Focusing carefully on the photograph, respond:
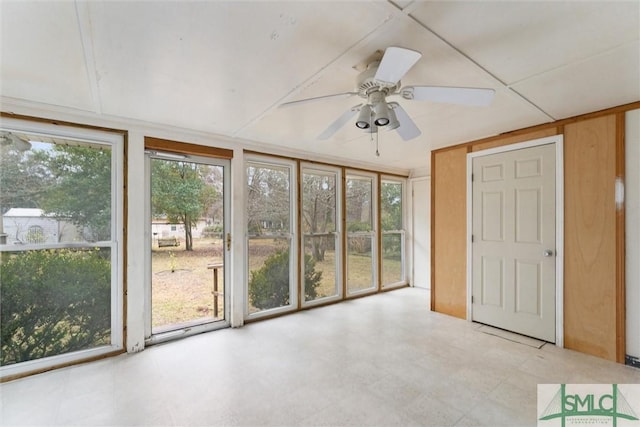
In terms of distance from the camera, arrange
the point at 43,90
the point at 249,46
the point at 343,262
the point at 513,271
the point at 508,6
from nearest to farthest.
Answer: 1. the point at 508,6
2. the point at 249,46
3. the point at 43,90
4. the point at 513,271
5. the point at 343,262

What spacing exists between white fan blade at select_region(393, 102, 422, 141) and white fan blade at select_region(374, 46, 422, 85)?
34 centimetres

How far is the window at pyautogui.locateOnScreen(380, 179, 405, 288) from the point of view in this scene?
17.1 feet

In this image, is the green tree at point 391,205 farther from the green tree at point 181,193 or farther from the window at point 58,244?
the window at point 58,244

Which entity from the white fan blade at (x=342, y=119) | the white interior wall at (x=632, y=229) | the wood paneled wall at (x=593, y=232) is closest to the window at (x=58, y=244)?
the white fan blade at (x=342, y=119)

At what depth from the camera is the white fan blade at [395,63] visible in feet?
4.32

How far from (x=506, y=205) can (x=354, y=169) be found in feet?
7.31

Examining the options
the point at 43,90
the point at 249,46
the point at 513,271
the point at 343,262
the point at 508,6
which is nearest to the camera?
the point at 508,6

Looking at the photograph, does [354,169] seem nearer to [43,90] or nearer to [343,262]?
[343,262]

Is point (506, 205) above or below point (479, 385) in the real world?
above

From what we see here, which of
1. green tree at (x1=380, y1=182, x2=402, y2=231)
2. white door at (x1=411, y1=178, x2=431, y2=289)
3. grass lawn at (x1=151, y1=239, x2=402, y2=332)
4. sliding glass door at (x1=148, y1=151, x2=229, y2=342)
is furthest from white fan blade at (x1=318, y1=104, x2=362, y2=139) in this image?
white door at (x1=411, y1=178, x2=431, y2=289)

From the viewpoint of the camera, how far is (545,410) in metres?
1.93

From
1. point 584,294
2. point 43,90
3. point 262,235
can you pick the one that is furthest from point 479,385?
point 43,90

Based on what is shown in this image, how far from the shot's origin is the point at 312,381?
2260 millimetres

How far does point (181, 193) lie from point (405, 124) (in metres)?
2.50
